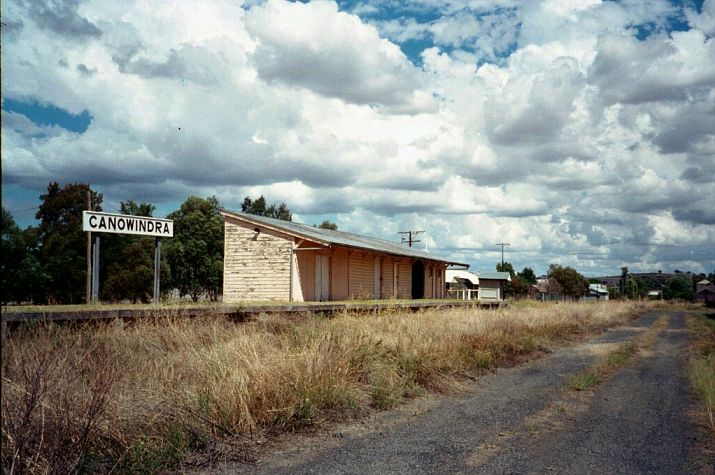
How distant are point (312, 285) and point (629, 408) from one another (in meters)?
17.8

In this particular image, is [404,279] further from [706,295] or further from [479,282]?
[706,295]

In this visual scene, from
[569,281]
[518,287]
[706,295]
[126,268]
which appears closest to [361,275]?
[126,268]

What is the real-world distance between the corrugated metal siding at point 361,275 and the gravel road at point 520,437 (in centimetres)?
1734

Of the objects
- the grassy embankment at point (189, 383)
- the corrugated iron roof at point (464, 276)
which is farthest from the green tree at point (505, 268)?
the grassy embankment at point (189, 383)

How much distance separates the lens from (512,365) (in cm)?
1288

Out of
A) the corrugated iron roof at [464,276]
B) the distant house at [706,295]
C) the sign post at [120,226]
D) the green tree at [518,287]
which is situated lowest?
the distant house at [706,295]

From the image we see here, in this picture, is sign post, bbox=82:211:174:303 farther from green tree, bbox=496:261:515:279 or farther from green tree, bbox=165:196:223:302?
green tree, bbox=496:261:515:279

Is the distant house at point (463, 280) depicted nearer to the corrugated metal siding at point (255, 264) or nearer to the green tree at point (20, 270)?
the corrugated metal siding at point (255, 264)

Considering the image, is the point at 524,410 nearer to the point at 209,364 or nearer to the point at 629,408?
the point at 629,408

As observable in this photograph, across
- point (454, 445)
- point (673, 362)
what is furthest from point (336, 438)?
point (673, 362)

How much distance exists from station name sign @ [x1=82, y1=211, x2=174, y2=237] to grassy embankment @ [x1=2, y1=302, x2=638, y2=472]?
26.2 feet

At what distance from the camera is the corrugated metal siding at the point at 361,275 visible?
90.2 feet

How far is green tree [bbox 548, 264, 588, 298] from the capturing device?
8281cm

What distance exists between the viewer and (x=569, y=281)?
83750 mm
